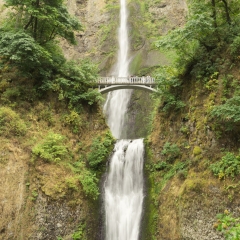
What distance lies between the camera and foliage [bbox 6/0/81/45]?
16.0m

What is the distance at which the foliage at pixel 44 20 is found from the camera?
15984mm

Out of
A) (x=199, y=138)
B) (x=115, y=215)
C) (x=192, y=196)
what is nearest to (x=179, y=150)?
(x=199, y=138)

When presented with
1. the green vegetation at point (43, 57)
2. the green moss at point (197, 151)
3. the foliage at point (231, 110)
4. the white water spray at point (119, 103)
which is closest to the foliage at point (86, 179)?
the green vegetation at point (43, 57)

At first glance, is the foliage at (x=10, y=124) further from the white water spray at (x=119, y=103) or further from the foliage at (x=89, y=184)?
the white water spray at (x=119, y=103)

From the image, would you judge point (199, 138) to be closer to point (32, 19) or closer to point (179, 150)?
point (179, 150)

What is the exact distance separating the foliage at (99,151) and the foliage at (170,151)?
3875 mm

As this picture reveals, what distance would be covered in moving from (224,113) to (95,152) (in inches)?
332

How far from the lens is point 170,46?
13.5 metres

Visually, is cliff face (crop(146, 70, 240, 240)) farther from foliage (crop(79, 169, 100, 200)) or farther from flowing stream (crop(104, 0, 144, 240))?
foliage (crop(79, 169, 100, 200))

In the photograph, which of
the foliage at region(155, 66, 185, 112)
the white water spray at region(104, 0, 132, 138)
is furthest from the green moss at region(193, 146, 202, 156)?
the white water spray at region(104, 0, 132, 138)

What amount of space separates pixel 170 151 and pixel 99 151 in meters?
4.58

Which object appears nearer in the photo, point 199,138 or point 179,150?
point 199,138

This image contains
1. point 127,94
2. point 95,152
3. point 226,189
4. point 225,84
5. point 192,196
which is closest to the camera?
point 226,189

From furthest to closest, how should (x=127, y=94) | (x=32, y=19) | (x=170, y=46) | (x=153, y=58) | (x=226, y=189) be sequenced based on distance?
(x=153, y=58) < (x=127, y=94) < (x=32, y=19) < (x=170, y=46) < (x=226, y=189)
